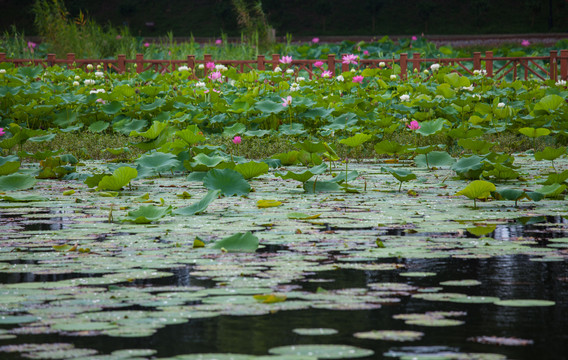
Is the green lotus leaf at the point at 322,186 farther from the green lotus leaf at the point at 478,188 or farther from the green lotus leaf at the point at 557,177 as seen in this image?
the green lotus leaf at the point at 557,177

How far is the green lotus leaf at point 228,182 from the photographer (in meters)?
3.77

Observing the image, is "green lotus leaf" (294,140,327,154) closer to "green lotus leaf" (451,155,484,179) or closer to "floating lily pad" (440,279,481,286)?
"green lotus leaf" (451,155,484,179)

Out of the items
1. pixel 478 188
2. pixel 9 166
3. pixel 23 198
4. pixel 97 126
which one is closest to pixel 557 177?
pixel 478 188

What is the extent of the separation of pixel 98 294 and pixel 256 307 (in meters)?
0.45

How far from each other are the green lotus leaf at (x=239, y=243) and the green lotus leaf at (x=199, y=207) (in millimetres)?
629

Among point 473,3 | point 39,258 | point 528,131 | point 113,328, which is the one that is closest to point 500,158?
point 528,131

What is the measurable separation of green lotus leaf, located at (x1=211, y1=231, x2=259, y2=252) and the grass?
→ 347 centimetres

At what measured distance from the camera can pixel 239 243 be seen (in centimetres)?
262

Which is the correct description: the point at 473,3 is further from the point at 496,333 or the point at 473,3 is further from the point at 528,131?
the point at 496,333

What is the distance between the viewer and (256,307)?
192cm

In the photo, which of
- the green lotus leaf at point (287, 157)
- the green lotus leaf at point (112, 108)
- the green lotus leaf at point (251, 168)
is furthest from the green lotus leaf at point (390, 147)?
the green lotus leaf at point (112, 108)

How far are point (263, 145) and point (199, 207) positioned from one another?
3459mm

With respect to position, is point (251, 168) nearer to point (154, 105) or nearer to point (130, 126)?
point (130, 126)

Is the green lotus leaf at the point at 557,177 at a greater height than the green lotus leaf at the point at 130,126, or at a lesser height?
lesser
